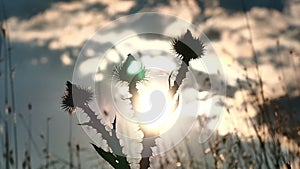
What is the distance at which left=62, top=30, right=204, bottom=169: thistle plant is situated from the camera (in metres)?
2.25

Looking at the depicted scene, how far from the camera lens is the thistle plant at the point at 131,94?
2.25 metres

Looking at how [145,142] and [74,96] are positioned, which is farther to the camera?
[74,96]

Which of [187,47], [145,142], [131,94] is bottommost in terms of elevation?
[145,142]

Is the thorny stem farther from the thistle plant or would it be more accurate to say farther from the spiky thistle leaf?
the spiky thistle leaf

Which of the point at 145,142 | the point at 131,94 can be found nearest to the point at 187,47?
the point at 131,94

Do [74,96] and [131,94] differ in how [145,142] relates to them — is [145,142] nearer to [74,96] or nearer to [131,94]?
[131,94]

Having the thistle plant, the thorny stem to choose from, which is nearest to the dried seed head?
the thistle plant

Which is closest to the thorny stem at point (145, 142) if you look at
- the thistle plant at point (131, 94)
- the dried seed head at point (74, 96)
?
the thistle plant at point (131, 94)

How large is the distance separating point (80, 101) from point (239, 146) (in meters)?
3.85

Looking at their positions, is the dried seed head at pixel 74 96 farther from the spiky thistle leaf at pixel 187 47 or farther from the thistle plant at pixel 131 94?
the spiky thistle leaf at pixel 187 47

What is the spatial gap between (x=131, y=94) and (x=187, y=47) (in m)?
0.64

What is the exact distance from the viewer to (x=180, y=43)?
2.90 metres

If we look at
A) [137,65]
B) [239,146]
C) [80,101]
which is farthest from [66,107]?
[239,146]

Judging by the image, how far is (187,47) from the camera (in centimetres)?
282
